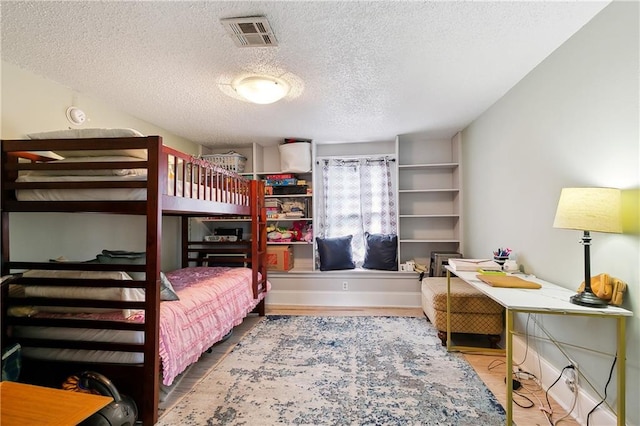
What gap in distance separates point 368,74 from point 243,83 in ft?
3.09

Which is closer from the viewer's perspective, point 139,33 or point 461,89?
point 139,33

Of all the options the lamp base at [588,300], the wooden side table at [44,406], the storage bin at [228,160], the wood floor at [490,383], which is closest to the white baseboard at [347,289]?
the wood floor at [490,383]

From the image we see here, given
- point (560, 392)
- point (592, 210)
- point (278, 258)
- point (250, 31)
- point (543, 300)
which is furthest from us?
point (278, 258)

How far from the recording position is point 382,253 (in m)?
3.65

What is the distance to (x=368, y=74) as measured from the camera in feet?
6.72

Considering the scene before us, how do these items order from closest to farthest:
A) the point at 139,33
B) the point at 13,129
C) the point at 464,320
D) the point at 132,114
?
the point at 139,33, the point at 13,129, the point at 464,320, the point at 132,114

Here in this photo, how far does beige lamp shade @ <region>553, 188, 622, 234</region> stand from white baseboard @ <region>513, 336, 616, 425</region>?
97cm

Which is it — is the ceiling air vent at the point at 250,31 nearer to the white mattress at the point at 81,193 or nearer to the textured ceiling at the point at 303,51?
the textured ceiling at the point at 303,51

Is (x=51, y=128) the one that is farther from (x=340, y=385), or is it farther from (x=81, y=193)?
(x=340, y=385)

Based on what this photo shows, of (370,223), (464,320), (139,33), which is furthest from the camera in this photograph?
(370,223)

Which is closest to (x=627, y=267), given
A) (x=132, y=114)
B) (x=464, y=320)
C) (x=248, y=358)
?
(x=464, y=320)

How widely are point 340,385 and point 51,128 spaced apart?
2896 millimetres

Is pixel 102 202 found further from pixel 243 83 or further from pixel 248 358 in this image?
pixel 248 358

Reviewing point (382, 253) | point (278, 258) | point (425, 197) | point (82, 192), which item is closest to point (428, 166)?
point (425, 197)
